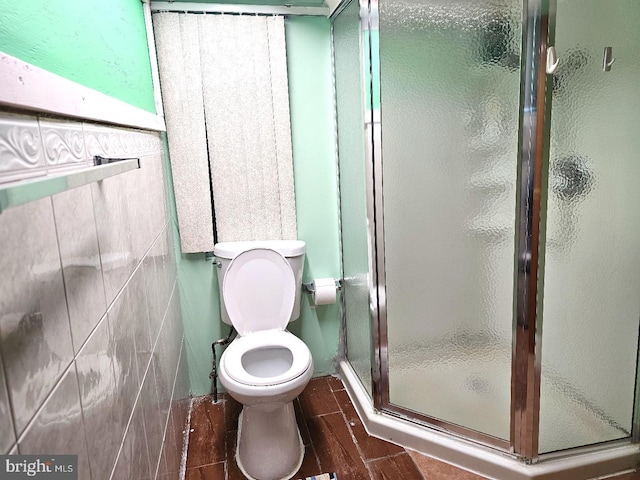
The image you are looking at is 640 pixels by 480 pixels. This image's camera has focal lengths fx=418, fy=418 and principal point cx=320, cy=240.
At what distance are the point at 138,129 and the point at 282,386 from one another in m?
1.02

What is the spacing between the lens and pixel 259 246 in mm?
1912

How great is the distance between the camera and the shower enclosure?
4.58 ft

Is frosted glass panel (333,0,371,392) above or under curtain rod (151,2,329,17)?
under

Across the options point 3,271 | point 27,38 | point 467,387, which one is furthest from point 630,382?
point 27,38

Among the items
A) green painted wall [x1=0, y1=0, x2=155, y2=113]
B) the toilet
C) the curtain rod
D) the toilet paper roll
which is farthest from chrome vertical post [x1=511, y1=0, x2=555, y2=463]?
green painted wall [x1=0, y1=0, x2=155, y2=113]

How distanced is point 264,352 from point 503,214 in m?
1.14

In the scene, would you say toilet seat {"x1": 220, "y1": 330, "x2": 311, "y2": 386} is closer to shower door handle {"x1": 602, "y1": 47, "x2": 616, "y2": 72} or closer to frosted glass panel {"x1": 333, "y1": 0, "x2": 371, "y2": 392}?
frosted glass panel {"x1": 333, "y1": 0, "x2": 371, "y2": 392}

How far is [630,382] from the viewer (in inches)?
64.1

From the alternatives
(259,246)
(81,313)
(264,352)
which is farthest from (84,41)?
(264,352)

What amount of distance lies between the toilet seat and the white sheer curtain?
491 mm

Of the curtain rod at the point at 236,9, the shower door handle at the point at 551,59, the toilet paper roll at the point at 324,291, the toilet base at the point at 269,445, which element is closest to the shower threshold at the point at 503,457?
the toilet base at the point at 269,445

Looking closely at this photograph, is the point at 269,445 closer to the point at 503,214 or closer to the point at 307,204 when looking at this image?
the point at 307,204

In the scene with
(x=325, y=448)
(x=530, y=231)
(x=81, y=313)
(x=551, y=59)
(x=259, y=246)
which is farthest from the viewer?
(x=259, y=246)

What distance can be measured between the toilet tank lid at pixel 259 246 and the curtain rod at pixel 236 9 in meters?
1.03
